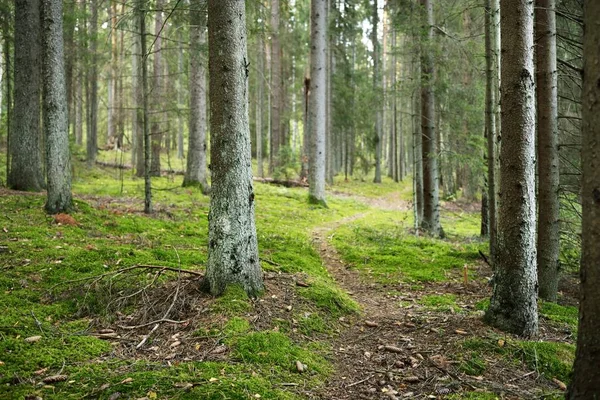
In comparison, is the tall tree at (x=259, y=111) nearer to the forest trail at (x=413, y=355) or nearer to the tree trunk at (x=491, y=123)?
the tree trunk at (x=491, y=123)

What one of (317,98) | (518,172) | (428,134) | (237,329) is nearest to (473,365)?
(518,172)

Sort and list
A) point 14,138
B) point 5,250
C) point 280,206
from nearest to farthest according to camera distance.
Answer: point 5,250, point 14,138, point 280,206

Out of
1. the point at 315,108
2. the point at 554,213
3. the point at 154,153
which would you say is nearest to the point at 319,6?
the point at 315,108

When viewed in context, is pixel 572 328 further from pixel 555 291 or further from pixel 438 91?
pixel 438 91

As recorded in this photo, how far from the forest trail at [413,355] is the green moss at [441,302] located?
6 cm

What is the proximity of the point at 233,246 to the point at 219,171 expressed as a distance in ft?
2.65

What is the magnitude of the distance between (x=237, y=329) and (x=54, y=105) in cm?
575

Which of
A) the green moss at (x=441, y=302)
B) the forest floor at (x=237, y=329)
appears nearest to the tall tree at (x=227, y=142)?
the forest floor at (x=237, y=329)

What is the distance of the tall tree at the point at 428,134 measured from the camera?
10.1m

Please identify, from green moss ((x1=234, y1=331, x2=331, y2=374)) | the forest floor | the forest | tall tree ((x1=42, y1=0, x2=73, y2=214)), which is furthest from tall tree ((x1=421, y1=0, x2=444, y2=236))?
tall tree ((x1=42, y1=0, x2=73, y2=214))

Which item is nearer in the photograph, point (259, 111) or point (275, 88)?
point (275, 88)

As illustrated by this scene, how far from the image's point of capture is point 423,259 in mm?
7992

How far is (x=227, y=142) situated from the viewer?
4.42m

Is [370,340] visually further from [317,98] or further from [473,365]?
[317,98]
